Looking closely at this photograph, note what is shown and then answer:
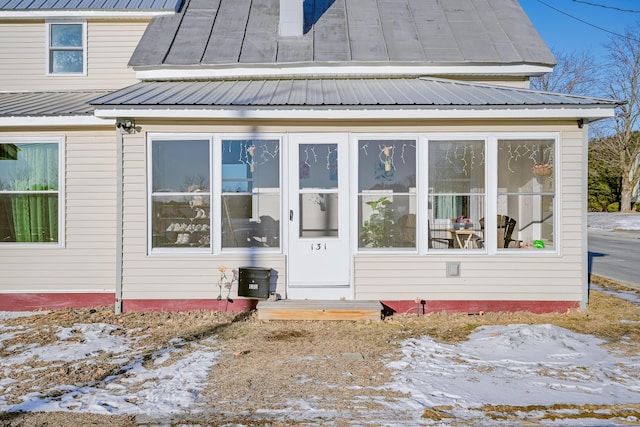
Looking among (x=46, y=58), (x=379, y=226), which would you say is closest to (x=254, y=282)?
(x=379, y=226)

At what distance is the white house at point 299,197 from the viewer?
22.3ft

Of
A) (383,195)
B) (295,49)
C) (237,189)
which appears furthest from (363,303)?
(295,49)

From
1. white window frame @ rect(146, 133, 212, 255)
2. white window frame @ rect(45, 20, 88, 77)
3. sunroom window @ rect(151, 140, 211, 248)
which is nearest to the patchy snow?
white window frame @ rect(146, 133, 212, 255)

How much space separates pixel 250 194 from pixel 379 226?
2063 mm

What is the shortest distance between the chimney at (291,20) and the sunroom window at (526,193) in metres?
4.59

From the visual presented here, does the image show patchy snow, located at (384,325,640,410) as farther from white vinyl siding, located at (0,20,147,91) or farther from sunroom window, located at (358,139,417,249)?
white vinyl siding, located at (0,20,147,91)

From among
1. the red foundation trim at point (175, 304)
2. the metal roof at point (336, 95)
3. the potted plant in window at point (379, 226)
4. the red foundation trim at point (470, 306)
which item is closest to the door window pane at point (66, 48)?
the metal roof at point (336, 95)

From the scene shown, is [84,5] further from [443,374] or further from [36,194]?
[443,374]

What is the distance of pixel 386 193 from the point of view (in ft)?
23.2

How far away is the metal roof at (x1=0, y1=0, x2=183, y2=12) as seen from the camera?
8953 millimetres

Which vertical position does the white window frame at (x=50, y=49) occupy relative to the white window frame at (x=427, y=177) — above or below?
above

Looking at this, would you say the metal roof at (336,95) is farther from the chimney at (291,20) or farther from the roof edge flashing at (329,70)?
the chimney at (291,20)

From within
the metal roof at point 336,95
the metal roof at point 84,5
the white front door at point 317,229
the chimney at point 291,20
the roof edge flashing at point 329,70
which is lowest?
the white front door at point 317,229

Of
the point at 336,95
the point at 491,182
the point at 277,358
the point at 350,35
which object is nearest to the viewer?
the point at 277,358
